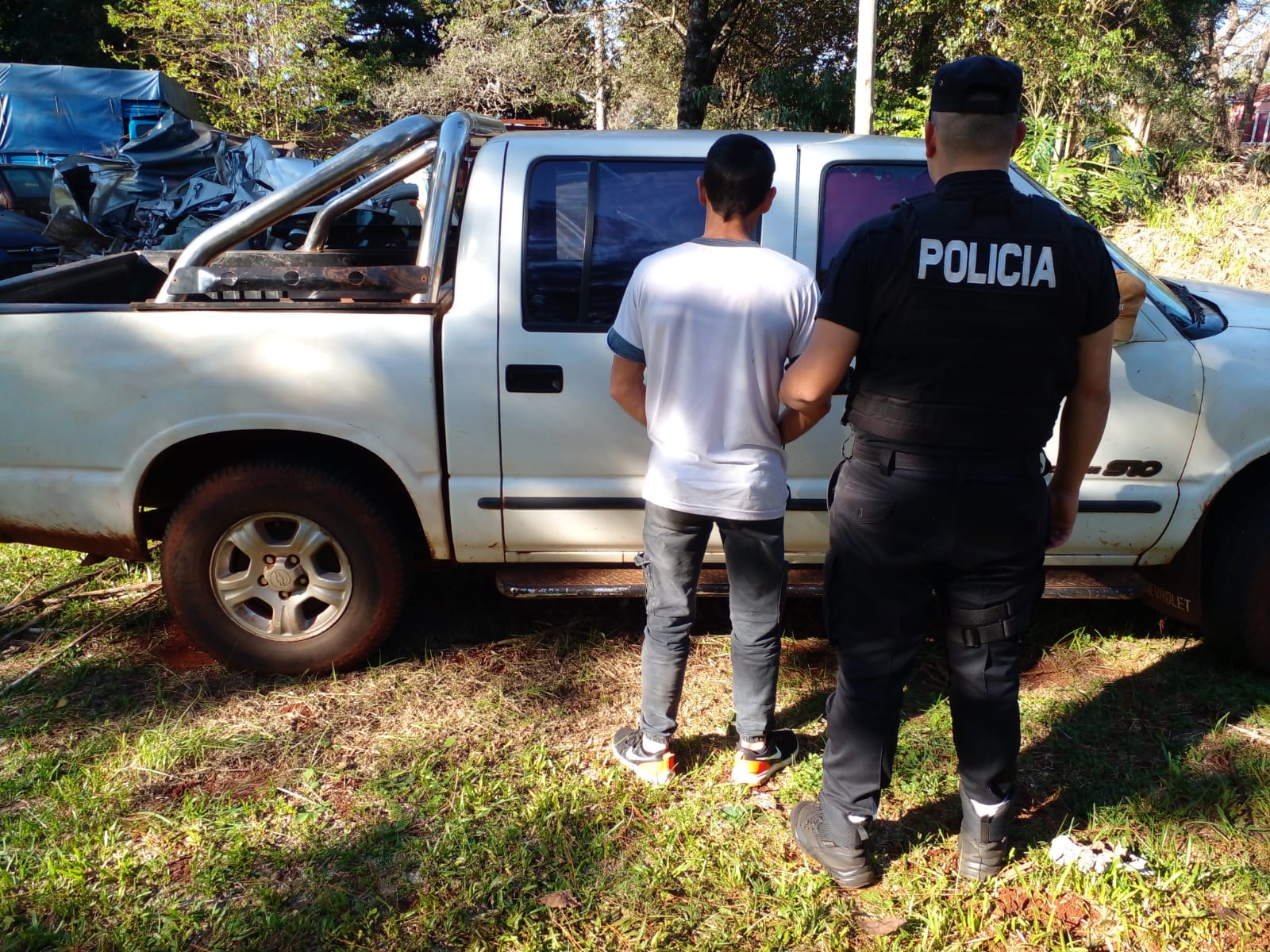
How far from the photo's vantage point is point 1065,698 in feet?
11.3

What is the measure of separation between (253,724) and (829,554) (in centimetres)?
204

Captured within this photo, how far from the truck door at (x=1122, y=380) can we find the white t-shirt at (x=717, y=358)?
2.60ft

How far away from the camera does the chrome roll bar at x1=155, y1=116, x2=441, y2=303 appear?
330 cm

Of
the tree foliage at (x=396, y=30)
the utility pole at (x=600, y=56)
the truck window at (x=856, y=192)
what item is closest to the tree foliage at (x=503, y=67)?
the utility pole at (x=600, y=56)

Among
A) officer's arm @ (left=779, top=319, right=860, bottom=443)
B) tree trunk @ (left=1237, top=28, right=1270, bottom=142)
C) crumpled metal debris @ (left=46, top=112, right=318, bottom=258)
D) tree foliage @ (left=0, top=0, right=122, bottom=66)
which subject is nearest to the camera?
officer's arm @ (left=779, top=319, right=860, bottom=443)

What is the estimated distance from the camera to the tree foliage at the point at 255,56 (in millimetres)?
20047

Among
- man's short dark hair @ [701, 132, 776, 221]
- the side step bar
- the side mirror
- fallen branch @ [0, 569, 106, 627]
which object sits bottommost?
fallen branch @ [0, 569, 106, 627]

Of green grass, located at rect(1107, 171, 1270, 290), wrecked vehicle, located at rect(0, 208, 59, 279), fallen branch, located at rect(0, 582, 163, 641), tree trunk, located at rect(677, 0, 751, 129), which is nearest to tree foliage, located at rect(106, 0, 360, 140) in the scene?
tree trunk, located at rect(677, 0, 751, 129)

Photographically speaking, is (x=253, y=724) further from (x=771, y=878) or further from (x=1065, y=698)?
(x=1065, y=698)

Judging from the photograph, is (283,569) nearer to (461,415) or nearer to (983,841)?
(461,415)

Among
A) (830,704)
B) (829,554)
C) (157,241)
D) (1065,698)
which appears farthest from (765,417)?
(157,241)

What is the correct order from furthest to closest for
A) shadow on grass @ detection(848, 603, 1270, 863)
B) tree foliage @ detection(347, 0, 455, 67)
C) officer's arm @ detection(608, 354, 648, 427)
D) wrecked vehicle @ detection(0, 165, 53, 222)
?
tree foliage @ detection(347, 0, 455, 67) → wrecked vehicle @ detection(0, 165, 53, 222) → shadow on grass @ detection(848, 603, 1270, 863) → officer's arm @ detection(608, 354, 648, 427)

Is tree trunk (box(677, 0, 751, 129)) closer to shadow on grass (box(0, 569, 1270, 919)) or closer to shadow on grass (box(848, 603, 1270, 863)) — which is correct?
shadow on grass (box(0, 569, 1270, 919))

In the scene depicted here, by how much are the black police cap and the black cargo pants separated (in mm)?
750
